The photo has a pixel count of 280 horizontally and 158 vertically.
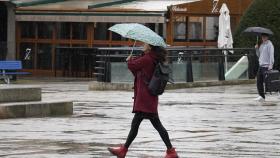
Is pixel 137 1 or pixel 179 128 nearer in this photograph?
pixel 179 128

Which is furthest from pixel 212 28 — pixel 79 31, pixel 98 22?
pixel 79 31

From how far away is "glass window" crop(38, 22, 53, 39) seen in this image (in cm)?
4006

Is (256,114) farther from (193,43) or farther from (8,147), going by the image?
(193,43)

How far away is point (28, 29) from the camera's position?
40.3m

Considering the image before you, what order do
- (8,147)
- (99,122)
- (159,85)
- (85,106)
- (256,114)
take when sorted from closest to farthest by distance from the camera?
(159,85) → (8,147) → (99,122) → (256,114) → (85,106)

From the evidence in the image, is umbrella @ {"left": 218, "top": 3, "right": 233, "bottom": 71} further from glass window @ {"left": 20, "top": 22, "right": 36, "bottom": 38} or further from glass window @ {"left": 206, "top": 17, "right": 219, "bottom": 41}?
glass window @ {"left": 20, "top": 22, "right": 36, "bottom": 38}

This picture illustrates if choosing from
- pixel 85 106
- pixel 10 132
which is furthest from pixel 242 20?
pixel 10 132

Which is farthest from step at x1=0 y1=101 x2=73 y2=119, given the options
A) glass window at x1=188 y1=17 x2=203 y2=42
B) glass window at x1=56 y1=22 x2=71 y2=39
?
glass window at x1=56 y1=22 x2=71 y2=39

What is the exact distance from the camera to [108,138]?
1444 cm

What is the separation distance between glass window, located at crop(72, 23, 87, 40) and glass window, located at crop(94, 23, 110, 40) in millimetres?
615

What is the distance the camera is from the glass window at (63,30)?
3953 cm

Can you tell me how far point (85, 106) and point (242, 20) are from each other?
14.1m

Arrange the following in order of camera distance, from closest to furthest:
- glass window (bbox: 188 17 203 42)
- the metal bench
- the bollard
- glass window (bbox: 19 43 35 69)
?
1. the bollard
2. the metal bench
3. glass window (bbox: 188 17 203 42)
4. glass window (bbox: 19 43 35 69)

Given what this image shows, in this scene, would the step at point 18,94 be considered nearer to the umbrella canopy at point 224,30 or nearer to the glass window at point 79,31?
the umbrella canopy at point 224,30
